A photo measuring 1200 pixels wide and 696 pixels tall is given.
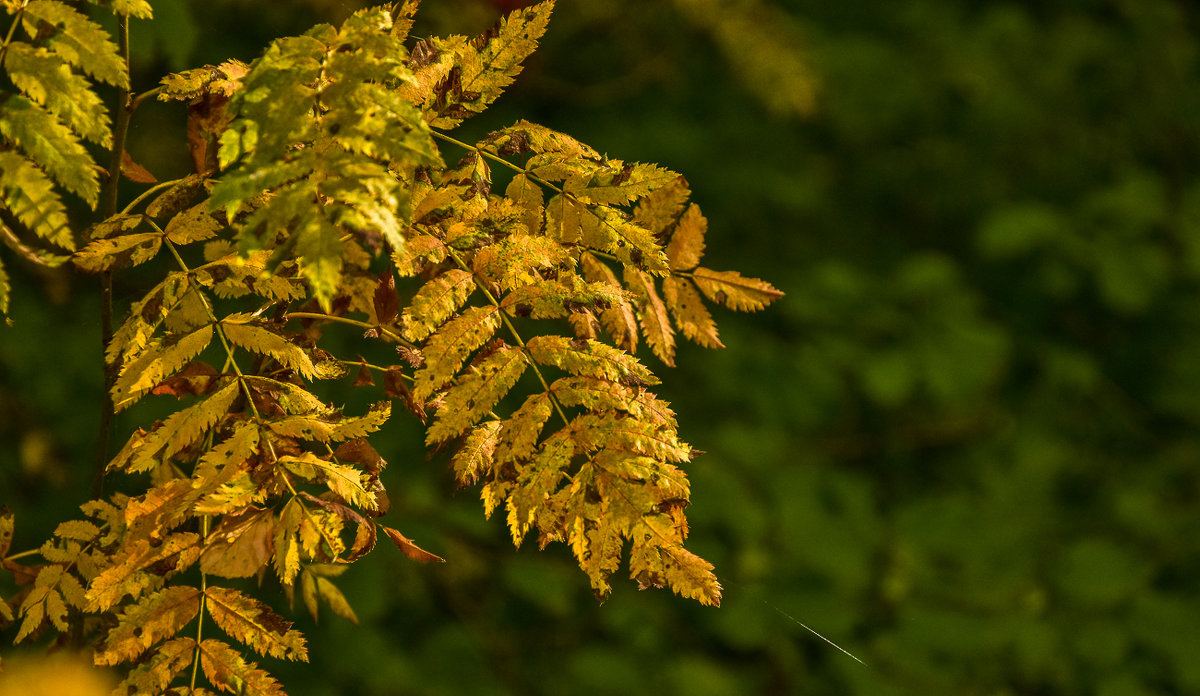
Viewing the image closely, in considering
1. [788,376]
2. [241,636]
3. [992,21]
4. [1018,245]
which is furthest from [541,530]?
[992,21]

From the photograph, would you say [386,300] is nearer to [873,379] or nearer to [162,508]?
[162,508]

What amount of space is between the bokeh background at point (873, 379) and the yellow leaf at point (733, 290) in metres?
1.34

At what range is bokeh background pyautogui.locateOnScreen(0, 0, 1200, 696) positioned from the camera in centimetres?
244

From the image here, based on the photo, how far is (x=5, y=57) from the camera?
548mm

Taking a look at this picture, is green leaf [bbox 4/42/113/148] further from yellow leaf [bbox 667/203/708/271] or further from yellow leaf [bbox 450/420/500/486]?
yellow leaf [bbox 667/203/708/271]

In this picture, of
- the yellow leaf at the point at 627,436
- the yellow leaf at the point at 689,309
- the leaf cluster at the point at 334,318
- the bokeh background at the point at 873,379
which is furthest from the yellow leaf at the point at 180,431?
the bokeh background at the point at 873,379

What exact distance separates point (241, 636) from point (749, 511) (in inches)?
83.4

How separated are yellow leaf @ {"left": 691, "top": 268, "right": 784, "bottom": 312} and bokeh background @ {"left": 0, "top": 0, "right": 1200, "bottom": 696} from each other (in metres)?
1.34

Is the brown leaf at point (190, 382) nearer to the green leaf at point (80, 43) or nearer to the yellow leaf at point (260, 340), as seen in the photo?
the yellow leaf at point (260, 340)

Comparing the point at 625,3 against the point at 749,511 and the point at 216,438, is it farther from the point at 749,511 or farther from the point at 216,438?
the point at 216,438

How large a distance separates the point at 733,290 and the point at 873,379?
2149mm

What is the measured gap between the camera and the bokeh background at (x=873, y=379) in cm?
244

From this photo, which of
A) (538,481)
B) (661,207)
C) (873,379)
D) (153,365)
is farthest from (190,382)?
(873,379)

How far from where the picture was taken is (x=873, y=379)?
2.79 m
